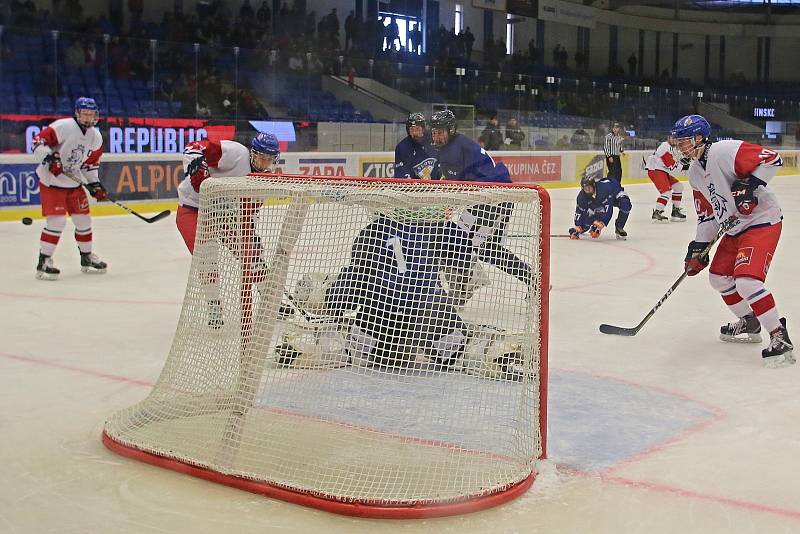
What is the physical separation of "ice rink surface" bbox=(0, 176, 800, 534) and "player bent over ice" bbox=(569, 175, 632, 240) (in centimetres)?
264

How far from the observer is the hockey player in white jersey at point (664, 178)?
10.4m

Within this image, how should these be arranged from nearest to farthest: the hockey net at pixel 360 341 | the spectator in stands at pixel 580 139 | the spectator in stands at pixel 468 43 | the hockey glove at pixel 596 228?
the hockey net at pixel 360 341
the hockey glove at pixel 596 228
the spectator in stands at pixel 580 139
the spectator in stands at pixel 468 43

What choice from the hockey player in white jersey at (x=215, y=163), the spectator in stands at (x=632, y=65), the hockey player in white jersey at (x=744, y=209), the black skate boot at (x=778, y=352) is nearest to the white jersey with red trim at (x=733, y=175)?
the hockey player in white jersey at (x=744, y=209)

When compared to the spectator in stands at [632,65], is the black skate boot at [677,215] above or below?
below

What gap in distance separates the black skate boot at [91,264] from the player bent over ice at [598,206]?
4335 millimetres

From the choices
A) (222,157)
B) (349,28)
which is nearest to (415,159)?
(222,157)

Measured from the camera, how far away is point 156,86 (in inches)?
501

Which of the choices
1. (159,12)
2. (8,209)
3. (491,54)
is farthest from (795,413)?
(491,54)

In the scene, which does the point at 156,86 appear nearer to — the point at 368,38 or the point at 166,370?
the point at 368,38

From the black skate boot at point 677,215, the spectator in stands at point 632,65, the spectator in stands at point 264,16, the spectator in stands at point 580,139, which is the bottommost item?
the black skate boot at point 677,215

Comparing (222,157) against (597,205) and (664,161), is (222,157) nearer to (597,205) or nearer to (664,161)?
(597,205)

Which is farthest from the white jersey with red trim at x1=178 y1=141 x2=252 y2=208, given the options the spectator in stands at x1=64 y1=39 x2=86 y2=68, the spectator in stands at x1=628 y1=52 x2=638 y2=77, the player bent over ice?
the spectator in stands at x1=628 y1=52 x2=638 y2=77

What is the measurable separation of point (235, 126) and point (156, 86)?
1136 millimetres

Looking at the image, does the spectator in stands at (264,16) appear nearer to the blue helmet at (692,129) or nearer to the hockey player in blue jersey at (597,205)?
the hockey player in blue jersey at (597,205)
